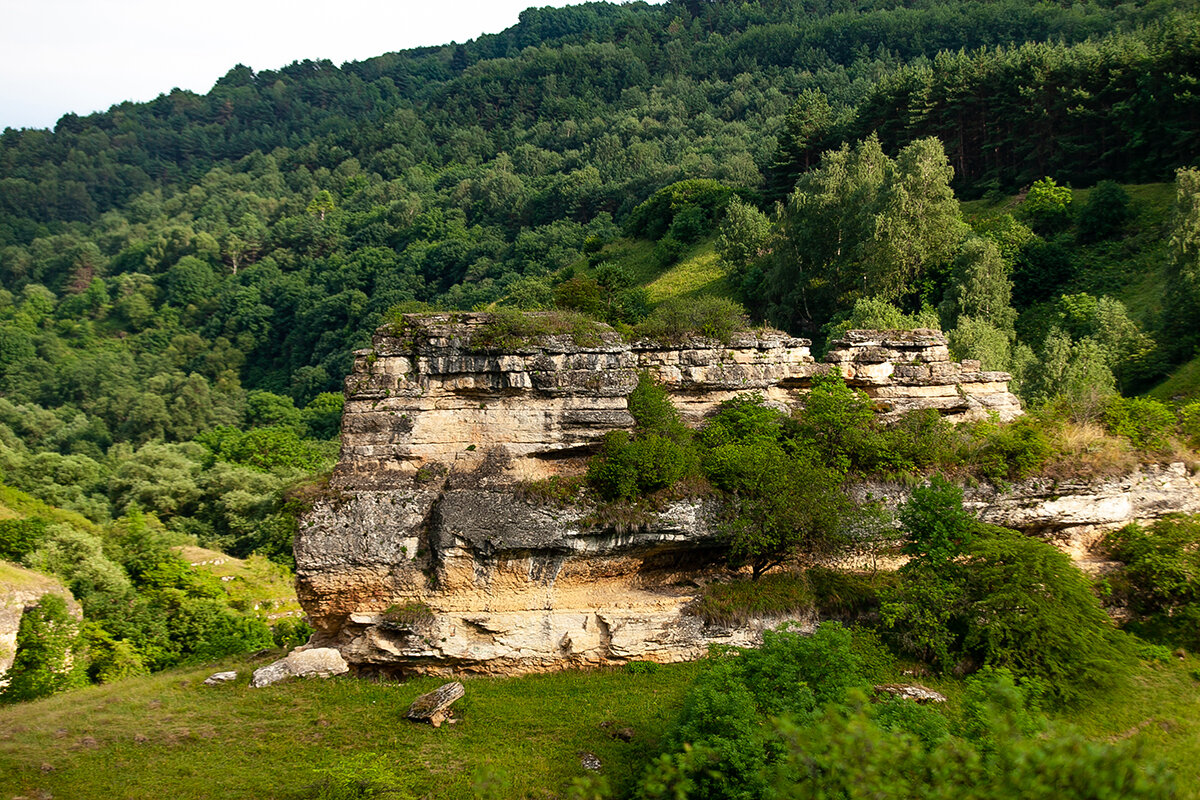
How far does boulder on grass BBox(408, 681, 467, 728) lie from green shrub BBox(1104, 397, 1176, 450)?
18.9 metres

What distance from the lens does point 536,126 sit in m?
134

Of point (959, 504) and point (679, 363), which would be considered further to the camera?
point (679, 363)

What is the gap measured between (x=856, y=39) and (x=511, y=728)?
443 ft

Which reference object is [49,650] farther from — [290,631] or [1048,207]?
[1048,207]

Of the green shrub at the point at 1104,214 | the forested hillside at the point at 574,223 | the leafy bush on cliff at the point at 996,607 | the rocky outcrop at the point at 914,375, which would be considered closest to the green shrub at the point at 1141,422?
the forested hillside at the point at 574,223

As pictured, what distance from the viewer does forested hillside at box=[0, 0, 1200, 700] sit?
38.2 meters

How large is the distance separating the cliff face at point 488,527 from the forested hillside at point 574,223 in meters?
2.58

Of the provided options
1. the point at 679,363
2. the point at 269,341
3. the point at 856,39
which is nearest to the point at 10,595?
the point at 679,363

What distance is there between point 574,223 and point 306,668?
71998 mm

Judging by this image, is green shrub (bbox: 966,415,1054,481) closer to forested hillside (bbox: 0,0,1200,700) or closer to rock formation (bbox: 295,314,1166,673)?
rock formation (bbox: 295,314,1166,673)

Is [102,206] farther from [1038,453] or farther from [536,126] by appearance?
[1038,453]

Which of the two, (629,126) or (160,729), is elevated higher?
(629,126)

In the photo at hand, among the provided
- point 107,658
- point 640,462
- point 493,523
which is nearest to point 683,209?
point 640,462

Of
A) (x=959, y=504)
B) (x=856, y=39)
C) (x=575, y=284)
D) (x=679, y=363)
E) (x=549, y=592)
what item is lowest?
(x=549, y=592)
